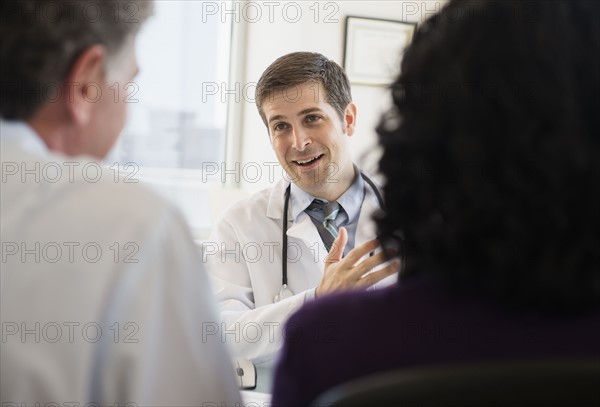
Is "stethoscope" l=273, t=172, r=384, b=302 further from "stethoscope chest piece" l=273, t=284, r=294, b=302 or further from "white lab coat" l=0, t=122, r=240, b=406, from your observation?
"white lab coat" l=0, t=122, r=240, b=406

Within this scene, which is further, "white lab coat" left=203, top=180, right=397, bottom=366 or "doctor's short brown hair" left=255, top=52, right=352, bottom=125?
"doctor's short brown hair" left=255, top=52, right=352, bottom=125

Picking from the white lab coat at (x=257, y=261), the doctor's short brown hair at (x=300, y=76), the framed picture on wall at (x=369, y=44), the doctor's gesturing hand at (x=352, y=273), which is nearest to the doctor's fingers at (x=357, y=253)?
the doctor's gesturing hand at (x=352, y=273)

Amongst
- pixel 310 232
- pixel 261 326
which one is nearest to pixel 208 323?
pixel 261 326

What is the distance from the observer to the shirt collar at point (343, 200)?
209cm

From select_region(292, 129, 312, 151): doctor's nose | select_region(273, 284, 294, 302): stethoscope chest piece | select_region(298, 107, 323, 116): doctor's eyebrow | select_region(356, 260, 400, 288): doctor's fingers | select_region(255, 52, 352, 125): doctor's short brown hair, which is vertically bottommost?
select_region(273, 284, 294, 302): stethoscope chest piece

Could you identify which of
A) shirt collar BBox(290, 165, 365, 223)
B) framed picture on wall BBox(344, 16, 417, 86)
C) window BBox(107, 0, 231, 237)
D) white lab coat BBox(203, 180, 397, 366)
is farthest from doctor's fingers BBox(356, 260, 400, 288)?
framed picture on wall BBox(344, 16, 417, 86)

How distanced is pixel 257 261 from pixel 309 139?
1.36 feet

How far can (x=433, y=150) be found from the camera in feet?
2.29

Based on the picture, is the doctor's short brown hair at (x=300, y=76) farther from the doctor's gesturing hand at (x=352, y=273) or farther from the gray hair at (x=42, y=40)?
the gray hair at (x=42, y=40)

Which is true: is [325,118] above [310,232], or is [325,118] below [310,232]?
above

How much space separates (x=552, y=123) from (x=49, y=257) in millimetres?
576

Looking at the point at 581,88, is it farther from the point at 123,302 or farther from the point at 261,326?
the point at 261,326

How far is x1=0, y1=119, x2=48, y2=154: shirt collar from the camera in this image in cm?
86

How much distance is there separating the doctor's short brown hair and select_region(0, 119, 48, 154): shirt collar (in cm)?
123
